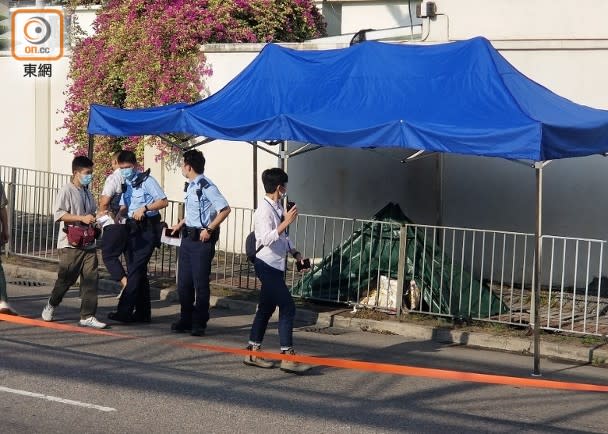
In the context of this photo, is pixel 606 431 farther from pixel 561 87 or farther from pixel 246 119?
pixel 561 87

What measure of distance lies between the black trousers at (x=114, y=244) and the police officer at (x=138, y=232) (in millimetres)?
172

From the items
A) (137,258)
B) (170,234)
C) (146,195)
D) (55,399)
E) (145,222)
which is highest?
(146,195)

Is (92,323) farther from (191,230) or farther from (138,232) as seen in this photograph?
(191,230)

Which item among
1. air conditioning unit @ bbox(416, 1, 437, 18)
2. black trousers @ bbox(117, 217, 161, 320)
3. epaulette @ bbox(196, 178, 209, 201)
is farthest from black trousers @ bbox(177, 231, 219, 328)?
air conditioning unit @ bbox(416, 1, 437, 18)

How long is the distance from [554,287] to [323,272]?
305 centimetres

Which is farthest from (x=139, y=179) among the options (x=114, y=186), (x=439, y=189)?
(x=439, y=189)

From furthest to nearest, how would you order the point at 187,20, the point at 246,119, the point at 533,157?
the point at 187,20 < the point at 246,119 < the point at 533,157

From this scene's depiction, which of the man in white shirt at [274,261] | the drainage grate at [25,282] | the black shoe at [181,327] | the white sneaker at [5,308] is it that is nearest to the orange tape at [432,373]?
the man in white shirt at [274,261]

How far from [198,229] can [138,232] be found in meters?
1.04

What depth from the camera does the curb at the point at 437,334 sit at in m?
11.0

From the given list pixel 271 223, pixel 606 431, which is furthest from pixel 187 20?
pixel 606 431

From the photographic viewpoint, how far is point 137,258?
38.4 ft

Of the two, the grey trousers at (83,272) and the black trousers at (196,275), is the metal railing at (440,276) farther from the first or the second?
the grey trousers at (83,272)

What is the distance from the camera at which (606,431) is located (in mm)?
8086
